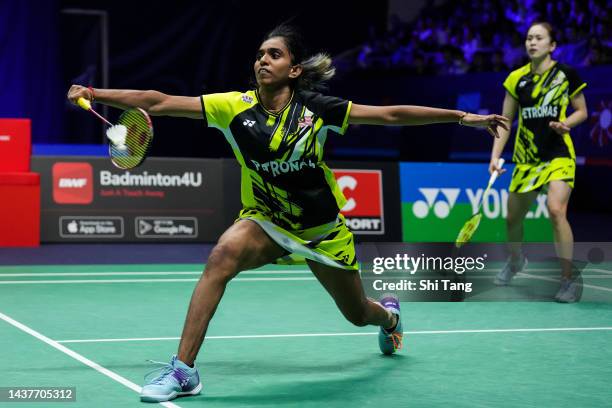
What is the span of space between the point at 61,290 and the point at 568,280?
360 cm

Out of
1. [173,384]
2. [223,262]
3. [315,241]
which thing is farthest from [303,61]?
[173,384]

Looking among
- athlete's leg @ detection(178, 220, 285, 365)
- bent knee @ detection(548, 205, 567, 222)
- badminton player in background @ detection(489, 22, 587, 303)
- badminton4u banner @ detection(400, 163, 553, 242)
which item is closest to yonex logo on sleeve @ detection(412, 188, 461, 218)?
badminton4u banner @ detection(400, 163, 553, 242)

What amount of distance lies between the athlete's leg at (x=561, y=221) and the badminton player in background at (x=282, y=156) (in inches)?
111

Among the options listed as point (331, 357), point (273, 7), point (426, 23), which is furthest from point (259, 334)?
point (273, 7)

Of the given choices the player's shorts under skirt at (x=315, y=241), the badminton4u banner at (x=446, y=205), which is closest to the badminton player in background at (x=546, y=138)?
the player's shorts under skirt at (x=315, y=241)

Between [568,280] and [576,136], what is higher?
[576,136]

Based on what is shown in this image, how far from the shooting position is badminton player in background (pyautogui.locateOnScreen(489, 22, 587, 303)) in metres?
7.30

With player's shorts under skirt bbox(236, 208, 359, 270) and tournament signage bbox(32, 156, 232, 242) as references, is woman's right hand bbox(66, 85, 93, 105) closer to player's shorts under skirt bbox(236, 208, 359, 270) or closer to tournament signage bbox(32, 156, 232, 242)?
player's shorts under skirt bbox(236, 208, 359, 270)

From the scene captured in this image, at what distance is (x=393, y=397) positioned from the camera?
4371mm

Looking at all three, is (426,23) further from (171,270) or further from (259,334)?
(259,334)

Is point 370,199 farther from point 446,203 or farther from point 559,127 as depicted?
point 559,127

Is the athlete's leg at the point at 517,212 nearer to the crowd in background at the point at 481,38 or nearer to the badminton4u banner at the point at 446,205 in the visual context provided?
the badminton4u banner at the point at 446,205

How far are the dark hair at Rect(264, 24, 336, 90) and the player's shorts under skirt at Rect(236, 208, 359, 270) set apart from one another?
64 centimetres

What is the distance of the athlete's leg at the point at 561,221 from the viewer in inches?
285
